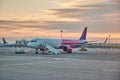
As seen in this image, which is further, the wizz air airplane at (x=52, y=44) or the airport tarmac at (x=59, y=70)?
the wizz air airplane at (x=52, y=44)

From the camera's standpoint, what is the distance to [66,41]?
61.3 metres

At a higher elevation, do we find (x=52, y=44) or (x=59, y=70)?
(x=52, y=44)

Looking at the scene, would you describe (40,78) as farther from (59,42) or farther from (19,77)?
(59,42)

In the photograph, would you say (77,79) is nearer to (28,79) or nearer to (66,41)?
(28,79)

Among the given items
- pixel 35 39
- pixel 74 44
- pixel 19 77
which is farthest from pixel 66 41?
pixel 19 77

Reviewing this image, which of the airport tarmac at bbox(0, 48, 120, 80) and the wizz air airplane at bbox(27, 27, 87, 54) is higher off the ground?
the wizz air airplane at bbox(27, 27, 87, 54)

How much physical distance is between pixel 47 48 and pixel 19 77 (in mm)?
36846

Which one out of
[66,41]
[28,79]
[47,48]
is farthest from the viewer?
[66,41]

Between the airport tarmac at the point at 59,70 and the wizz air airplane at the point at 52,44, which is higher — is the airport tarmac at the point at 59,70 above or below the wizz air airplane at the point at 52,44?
below

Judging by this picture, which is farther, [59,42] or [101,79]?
[59,42]

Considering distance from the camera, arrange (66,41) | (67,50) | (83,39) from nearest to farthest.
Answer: (67,50)
(66,41)
(83,39)

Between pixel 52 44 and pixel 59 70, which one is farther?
pixel 52 44

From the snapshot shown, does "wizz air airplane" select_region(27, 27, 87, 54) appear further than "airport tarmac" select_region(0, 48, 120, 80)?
Yes

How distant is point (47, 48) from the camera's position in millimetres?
52844
